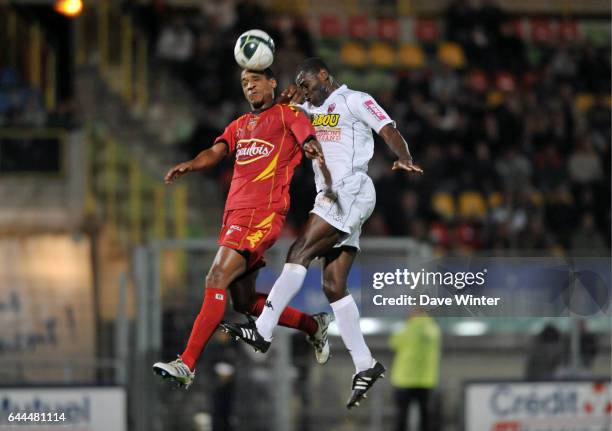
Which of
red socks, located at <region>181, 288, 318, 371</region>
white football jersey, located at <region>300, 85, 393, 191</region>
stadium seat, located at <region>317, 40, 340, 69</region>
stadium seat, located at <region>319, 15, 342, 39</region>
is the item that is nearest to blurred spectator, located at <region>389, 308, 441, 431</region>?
stadium seat, located at <region>317, 40, 340, 69</region>

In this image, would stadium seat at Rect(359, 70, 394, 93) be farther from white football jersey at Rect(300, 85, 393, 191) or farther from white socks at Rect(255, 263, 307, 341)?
white socks at Rect(255, 263, 307, 341)

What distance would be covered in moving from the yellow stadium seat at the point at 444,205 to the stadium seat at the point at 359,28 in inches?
175

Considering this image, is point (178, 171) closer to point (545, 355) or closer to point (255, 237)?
point (255, 237)

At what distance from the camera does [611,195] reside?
20.5 meters

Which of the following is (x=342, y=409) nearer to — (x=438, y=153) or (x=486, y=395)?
(x=486, y=395)

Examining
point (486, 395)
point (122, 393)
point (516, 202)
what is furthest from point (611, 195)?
point (122, 393)

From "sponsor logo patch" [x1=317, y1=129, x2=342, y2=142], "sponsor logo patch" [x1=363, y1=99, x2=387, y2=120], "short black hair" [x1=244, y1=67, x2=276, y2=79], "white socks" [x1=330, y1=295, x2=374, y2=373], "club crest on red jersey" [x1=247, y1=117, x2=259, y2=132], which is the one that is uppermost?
"short black hair" [x1=244, y1=67, x2=276, y2=79]

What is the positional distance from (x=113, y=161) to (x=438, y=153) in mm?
4480

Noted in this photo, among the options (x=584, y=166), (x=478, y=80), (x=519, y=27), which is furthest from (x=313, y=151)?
(x=519, y=27)

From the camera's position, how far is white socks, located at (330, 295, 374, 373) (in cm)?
902

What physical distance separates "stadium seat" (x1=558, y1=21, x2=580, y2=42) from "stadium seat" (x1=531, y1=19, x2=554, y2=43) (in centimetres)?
18

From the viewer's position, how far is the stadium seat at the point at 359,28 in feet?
74.9

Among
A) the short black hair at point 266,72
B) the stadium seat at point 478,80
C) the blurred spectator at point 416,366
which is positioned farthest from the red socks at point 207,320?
the stadium seat at point 478,80

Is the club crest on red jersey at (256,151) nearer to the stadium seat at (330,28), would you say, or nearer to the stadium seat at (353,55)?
the stadium seat at (353,55)
